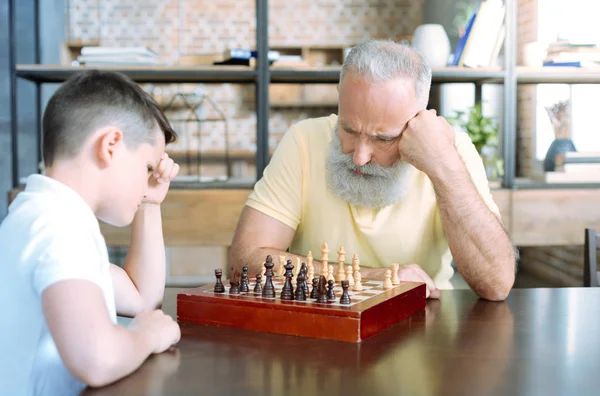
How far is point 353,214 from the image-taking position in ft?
6.45

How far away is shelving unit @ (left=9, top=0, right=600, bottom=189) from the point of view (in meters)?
3.08

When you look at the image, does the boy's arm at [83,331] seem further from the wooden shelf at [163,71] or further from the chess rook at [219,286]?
the wooden shelf at [163,71]

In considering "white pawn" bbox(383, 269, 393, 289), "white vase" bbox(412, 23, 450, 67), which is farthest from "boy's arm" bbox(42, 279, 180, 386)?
"white vase" bbox(412, 23, 450, 67)

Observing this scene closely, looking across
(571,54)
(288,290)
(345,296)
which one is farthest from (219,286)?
(571,54)

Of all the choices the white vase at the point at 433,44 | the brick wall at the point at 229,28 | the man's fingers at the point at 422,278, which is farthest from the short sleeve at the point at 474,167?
the brick wall at the point at 229,28

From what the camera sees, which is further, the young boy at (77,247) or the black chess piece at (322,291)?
the black chess piece at (322,291)

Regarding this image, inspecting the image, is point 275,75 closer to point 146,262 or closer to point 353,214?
point 353,214

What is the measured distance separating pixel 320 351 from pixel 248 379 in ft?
0.54

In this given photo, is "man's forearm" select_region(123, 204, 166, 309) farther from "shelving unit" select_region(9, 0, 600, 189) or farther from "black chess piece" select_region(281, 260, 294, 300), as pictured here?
"shelving unit" select_region(9, 0, 600, 189)

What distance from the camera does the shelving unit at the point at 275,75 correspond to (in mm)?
3082

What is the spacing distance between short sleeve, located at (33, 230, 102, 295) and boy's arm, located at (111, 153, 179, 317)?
412 mm

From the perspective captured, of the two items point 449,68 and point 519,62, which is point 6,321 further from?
point 519,62

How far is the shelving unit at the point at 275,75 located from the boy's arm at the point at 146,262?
1.57m

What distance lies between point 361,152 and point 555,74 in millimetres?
1823
